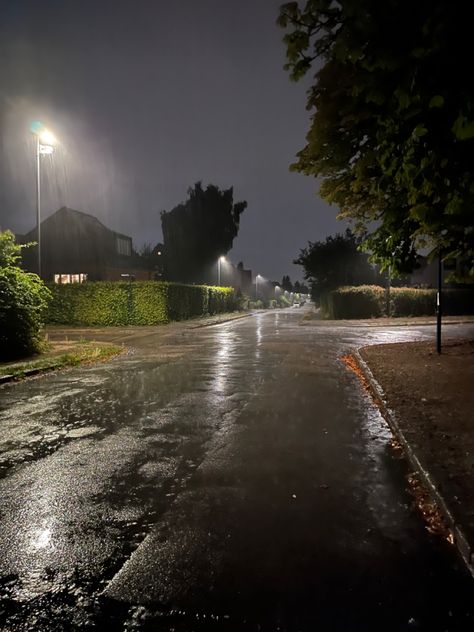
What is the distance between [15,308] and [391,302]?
2938cm

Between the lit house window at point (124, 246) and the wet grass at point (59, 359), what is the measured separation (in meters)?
35.8

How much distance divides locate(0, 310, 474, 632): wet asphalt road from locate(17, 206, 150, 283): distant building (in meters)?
39.6

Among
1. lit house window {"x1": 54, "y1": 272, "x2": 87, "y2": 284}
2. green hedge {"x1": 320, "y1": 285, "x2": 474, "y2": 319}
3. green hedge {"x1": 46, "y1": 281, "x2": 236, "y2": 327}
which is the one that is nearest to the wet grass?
green hedge {"x1": 46, "y1": 281, "x2": 236, "y2": 327}

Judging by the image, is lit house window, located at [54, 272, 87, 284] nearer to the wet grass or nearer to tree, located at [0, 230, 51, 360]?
the wet grass

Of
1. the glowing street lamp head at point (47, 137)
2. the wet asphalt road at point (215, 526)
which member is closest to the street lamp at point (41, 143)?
the glowing street lamp head at point (47, 137)

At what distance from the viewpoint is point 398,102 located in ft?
14.1

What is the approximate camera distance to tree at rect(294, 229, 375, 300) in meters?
38.7

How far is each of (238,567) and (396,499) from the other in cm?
167

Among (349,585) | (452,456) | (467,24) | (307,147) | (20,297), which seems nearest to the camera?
(349,585)

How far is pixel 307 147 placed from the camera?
6375 mm

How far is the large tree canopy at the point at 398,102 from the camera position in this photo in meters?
3.73

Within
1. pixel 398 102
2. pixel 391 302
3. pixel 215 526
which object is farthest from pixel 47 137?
pixel 391 302

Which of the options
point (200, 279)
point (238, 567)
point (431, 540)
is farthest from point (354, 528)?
point (200, 279)

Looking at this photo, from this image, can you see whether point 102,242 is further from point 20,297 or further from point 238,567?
point 238,567
